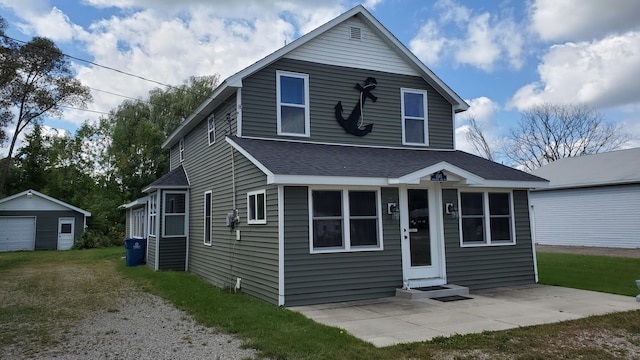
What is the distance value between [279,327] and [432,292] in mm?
3705

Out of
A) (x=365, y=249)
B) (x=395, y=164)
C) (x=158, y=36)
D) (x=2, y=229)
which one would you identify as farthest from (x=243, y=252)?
(x=2, y=229)

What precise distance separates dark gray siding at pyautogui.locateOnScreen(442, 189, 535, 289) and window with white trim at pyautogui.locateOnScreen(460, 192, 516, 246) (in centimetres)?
16

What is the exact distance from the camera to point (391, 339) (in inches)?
232

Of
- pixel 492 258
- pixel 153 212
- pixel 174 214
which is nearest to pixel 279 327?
pixel 492 258

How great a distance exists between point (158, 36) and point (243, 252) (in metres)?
8.92

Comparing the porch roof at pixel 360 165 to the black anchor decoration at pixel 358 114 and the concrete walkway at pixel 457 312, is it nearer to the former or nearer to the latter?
the black anchor decoration at pixel 358 114

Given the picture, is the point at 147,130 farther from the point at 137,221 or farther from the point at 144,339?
the point at 144,339

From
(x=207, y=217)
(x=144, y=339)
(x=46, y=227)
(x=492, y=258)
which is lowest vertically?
(x=144, y=339)

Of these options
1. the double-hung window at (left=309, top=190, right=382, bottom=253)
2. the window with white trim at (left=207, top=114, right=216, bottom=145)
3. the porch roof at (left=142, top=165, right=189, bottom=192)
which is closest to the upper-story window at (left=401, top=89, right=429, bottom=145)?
the double-hung window at (left=309, top=190, right=382, bottom=253)

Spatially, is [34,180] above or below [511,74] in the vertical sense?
Answer: below

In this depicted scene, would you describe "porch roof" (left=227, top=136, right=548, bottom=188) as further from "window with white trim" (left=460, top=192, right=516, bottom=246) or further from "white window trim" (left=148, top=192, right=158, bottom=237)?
"white window trim" (left=148, top=192, right=158, bottom=237)

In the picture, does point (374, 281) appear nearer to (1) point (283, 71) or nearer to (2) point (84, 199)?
(1) point (283, 71)

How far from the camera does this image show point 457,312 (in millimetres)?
7570

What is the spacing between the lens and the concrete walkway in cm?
635
